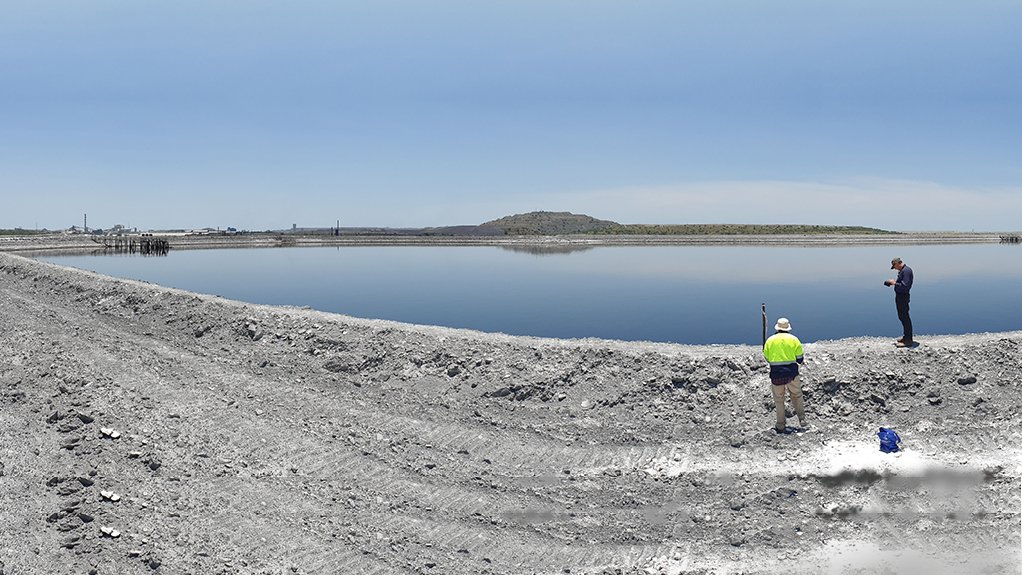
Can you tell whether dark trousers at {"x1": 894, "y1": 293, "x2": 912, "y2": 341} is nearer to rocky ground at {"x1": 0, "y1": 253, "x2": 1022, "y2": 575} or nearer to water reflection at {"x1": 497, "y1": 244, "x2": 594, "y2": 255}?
rocky ground at {"x1": 0, "y1": 253, "x2": 1022, "y2": 575}

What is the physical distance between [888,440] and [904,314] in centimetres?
480

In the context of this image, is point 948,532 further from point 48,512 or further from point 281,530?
point 48,512

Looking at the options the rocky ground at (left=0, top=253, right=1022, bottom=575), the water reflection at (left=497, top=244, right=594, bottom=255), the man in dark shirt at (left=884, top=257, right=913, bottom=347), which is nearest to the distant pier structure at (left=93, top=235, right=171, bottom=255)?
the water reflection at (left=497, top=244, right=594, bottom=255)

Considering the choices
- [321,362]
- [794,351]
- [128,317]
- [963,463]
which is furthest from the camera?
[128,317]

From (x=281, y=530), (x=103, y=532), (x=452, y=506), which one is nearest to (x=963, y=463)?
(x=452, y=506)

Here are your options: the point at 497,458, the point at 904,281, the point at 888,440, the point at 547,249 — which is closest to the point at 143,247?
the point at 547,249

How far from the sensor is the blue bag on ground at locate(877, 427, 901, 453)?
1209 cm

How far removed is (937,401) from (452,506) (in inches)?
400

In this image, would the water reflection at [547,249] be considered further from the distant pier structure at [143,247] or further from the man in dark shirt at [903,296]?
the man in dark shirt at [903,296]

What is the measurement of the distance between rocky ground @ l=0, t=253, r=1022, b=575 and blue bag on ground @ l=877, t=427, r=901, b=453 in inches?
8.1

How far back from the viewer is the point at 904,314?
15.7 m

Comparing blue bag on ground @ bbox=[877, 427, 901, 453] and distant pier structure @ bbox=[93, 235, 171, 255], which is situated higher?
distant pier structure @ bbox=[93, 235, 171, 255]

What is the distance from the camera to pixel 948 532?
32.2 feet

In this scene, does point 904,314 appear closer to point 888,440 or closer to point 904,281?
point 904,281
